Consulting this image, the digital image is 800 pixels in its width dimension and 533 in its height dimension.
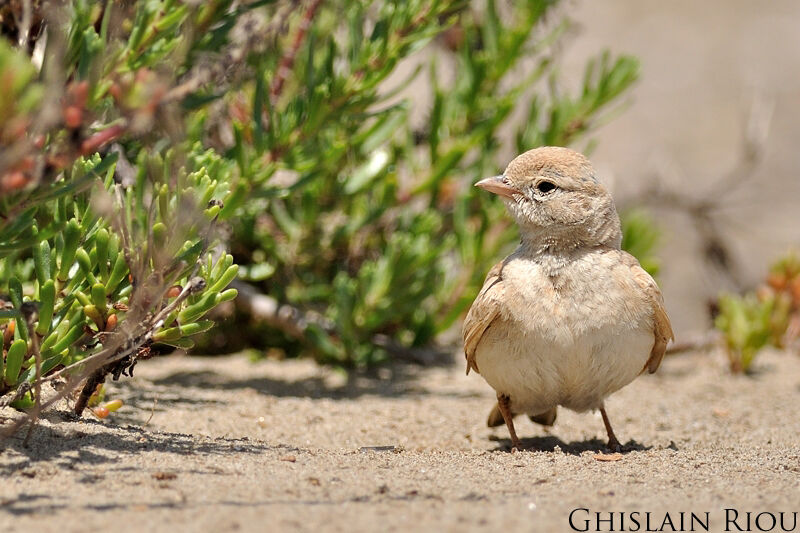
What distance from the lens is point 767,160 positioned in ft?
37.7

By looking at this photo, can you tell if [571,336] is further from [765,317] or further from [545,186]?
[765,317]

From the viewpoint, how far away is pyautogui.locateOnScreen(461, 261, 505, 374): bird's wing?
433 cm

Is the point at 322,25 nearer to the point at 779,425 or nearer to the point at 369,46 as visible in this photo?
the point at 369,46

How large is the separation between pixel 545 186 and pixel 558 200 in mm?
104

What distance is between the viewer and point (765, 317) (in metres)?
6.34

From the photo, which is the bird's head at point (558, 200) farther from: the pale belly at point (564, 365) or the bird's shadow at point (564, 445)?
the bird's shadow at point (564, 445)

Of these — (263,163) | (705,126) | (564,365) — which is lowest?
(564,365)

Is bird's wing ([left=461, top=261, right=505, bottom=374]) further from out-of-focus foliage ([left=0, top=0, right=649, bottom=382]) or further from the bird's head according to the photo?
out-of-focus foliage ([left=0, top=0, right=649, bottom=382])

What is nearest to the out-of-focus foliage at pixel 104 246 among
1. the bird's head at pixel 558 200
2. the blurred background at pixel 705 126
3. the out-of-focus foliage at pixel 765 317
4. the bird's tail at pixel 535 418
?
the bird's head at pixel 558 200

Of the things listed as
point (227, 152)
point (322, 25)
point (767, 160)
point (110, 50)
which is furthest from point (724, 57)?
point (110, 50)

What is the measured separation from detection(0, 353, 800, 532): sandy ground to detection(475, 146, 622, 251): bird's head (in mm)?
995

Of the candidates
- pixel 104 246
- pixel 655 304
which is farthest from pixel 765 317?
pixel 104 246

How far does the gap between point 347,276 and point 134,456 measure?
2.80 meters

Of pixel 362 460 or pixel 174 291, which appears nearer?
pixel 174 291
